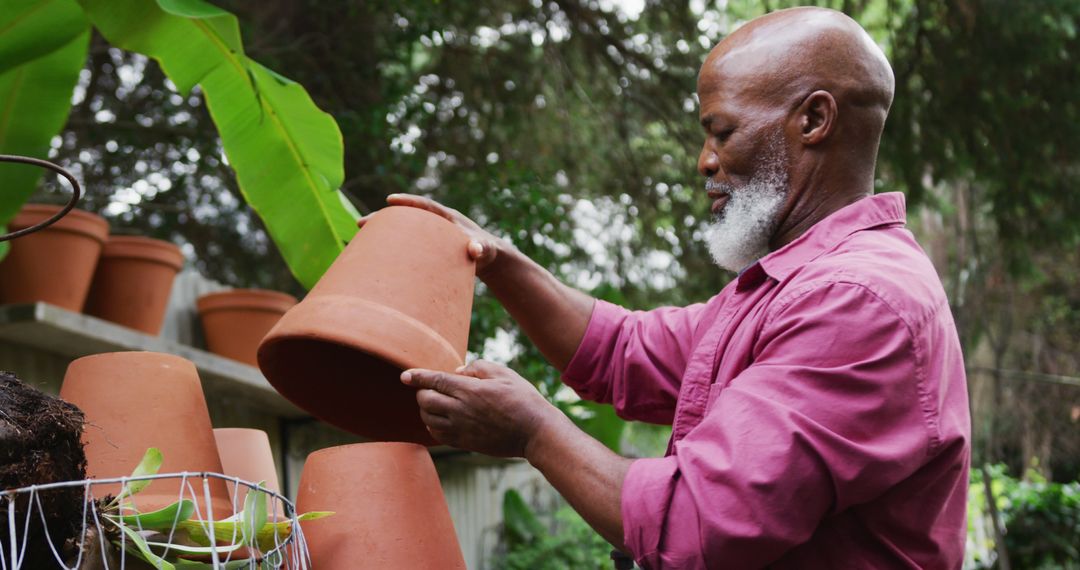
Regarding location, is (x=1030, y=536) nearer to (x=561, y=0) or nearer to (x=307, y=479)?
(x=561, y=0)

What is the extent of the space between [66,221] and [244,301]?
872 millimetres

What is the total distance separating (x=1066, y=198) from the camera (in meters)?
6.63

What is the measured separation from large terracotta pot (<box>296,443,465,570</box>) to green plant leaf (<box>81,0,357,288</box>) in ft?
3.60

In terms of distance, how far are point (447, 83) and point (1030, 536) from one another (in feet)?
21.7

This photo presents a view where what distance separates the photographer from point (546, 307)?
2.43m

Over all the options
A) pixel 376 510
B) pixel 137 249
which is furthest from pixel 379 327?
pixel 137 249

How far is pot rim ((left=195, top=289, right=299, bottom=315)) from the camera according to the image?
4652 mm

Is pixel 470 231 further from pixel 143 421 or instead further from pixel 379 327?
pixel 143 421

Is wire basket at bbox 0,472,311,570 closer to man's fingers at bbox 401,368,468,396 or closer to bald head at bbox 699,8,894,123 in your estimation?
man's fingers at bbox 401,368,468,396

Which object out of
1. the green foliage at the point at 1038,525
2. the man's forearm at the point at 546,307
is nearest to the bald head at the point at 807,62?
the man's forearm at the point at 546,307

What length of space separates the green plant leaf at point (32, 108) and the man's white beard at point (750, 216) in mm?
1852

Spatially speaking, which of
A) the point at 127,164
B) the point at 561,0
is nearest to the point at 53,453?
the point at 127,164

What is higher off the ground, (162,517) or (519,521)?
(162,517)

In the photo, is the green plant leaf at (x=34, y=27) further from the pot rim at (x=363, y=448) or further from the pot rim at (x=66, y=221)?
the pot rim at (x=363, y=448)
